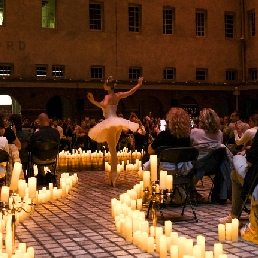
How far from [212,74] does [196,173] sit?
2687 cm

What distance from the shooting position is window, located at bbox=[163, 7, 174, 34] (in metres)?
35.1

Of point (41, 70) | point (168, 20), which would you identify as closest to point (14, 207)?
point (41, 70)

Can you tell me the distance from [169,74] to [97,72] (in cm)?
482

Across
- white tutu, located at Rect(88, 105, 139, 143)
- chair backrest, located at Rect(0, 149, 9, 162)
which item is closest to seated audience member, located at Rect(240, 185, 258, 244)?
chair backrest, located at Rect(0, 149, 9, 162)

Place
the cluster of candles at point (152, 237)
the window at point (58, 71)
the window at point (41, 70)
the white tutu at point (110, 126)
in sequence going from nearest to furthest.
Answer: the cluster of candles at point (152, 237), the white tutu at point (110, 126), the window at point (41, 70), the window at point (58, 71)

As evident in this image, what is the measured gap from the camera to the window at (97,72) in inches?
1308

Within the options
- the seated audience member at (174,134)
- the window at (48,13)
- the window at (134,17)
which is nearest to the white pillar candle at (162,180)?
the seated audience member at (174,134)

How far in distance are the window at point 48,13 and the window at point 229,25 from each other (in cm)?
1167

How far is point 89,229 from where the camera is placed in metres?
8.26

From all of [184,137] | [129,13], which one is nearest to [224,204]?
[184,137]

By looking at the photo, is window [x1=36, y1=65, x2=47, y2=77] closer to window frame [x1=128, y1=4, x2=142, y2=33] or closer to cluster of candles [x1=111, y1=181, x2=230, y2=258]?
window frame [x1=128, y1=4, x2=142, y2=33]

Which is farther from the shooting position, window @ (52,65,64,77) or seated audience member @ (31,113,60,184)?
window @ (52,65,64,77)

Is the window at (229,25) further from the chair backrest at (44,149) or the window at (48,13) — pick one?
the chair backrest at (44,149)

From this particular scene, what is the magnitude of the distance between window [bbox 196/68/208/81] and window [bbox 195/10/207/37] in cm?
225
